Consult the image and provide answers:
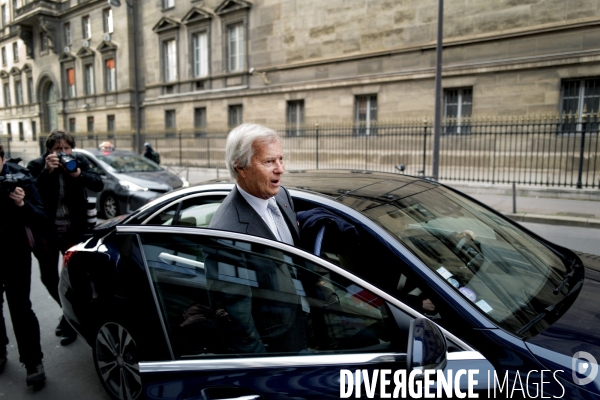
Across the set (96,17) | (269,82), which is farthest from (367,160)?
(96,17)

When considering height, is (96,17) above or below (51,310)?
above

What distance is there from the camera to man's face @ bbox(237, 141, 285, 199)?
7.55 feet

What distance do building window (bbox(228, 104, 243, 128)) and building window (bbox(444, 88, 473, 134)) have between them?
35.8 ft

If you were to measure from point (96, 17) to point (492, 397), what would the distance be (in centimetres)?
3537

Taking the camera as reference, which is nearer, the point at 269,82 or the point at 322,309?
the point at 322,309

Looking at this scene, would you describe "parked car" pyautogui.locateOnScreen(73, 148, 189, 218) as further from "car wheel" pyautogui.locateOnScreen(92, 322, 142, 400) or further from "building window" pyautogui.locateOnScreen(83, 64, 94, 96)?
"building window" pyautogui.locateOnScreen(83, 64, 94, 96)

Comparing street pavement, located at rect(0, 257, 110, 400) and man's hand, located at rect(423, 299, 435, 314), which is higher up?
man's hand, located at rect(423, 299, 435, 314)

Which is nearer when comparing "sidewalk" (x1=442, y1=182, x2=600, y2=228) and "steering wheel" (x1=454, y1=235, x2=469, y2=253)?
"steering wheel" (x1=454, y1=235, x2=469, y2=253)

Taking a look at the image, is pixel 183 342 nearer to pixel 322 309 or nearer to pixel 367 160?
pixel 322 309

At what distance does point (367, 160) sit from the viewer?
56.9ft

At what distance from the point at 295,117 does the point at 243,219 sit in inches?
744

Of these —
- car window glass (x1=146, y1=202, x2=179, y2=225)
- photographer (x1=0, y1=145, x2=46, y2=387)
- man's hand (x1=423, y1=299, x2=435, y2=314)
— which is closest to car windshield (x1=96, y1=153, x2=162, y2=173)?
photographer (x1=0, y1=145, x2=46, y2=387)

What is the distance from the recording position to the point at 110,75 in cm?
3012

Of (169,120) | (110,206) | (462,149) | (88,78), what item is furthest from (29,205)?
(88,78)
